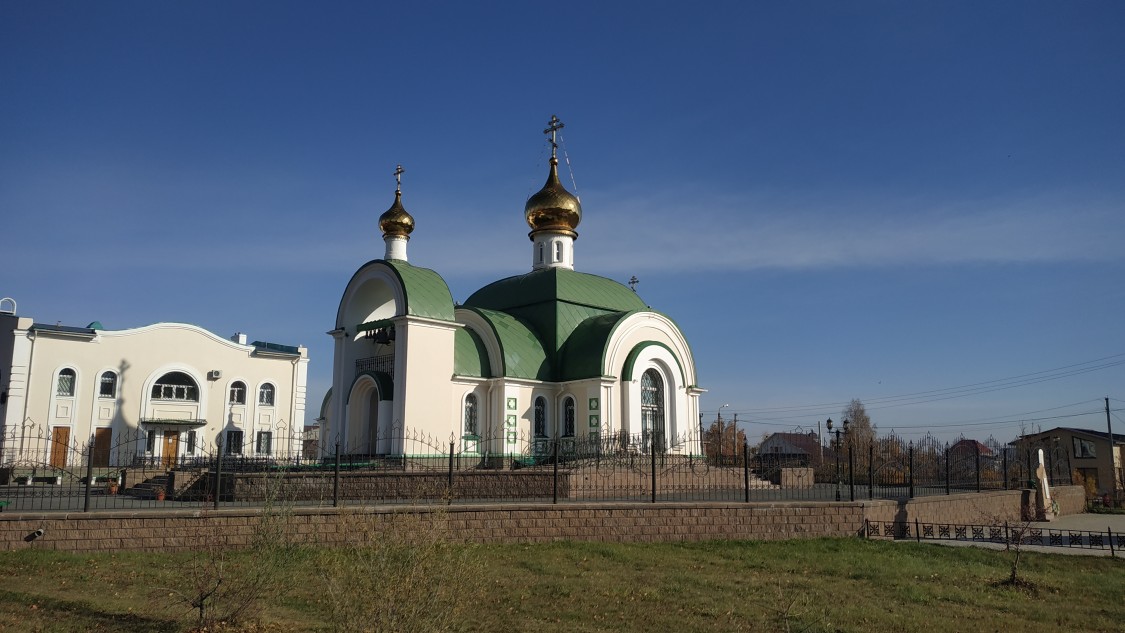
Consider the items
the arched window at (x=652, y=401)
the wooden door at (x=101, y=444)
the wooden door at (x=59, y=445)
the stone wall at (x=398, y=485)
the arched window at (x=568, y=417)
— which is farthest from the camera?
the wooden door at (x=101, y=444)

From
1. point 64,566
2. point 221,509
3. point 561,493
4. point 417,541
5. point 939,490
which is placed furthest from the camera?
point 939,490

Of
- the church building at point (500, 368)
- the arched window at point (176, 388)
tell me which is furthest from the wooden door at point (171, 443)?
the church building at point (500, 368)

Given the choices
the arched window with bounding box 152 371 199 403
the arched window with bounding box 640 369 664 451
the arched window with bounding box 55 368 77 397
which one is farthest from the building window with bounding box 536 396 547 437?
the arched window with bounding box 55 368 77 397

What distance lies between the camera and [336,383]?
23156mm

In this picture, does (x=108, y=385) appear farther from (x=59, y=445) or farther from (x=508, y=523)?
(x=508, y=523)

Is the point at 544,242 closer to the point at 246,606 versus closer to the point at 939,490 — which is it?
the point at 939,490

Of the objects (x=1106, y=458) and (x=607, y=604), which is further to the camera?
(x=1106, y=458)

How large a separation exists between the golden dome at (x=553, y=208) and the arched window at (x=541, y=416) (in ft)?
22.4

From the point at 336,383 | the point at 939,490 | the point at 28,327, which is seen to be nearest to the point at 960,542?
the point at 939,490

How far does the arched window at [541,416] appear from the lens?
23203mm

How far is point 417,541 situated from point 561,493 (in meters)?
9.95

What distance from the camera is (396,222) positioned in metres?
25.8

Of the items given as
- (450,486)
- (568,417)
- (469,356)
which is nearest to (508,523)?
(450,486)

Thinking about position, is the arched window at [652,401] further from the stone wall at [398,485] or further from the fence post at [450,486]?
the fence post at [450,486]
